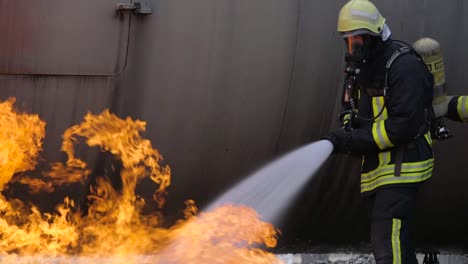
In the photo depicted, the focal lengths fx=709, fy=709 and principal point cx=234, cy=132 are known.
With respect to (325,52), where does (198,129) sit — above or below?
below

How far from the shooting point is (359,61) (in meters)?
3.42

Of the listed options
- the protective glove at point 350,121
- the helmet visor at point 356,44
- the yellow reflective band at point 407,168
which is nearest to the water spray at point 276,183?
the protective glove at point 350,121

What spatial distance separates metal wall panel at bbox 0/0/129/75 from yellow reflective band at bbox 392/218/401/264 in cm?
166

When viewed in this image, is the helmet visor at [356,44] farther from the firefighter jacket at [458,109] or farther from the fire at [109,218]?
the fire at [109,218]

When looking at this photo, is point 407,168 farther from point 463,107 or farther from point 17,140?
point 17,140

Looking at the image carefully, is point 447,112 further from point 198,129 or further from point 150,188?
point 150,188

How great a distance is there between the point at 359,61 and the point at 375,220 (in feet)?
2.54

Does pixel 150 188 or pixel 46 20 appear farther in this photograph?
pixel 150 188

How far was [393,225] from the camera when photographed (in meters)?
3.37

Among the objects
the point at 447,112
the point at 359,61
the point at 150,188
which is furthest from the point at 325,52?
the point at 150,188

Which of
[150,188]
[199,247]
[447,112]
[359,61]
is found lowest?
[199,247]

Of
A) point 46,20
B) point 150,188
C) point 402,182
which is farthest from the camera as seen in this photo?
point 150,188

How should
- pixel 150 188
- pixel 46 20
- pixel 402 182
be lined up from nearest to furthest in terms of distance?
pixel 402 182, pixel 46 20, pixel 150 188

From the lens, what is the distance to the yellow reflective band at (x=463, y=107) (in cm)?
361
